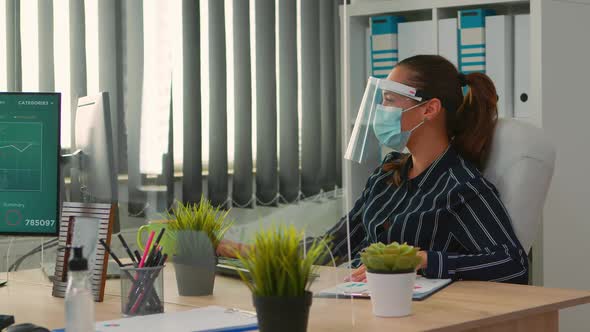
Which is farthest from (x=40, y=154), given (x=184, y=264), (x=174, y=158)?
(x=174, y=158)

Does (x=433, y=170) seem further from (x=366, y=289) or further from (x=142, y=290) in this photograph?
(x=142, y=290)

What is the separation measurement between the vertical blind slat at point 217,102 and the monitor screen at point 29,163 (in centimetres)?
143

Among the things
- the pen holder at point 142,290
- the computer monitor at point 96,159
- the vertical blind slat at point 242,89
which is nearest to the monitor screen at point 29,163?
the computer monitor at point 96,159

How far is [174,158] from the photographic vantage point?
3457 mm

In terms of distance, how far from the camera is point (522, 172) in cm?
231

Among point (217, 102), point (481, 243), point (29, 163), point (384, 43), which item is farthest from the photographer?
point (384, 43)

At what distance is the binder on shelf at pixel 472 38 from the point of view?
11.0ft

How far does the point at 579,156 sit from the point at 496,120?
40.4 inches

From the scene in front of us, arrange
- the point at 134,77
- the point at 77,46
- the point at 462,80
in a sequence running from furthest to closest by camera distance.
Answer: the point at 134,77 < the point at 77,46 < the point at 462,80

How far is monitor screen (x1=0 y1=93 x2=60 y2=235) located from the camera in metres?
2.07

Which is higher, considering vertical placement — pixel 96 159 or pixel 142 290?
pixel 96 159

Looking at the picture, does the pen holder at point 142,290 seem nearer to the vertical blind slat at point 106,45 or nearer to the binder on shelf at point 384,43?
the vertical blind slat at point 106,45

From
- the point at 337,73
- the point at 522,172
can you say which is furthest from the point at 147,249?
the point at 337,73

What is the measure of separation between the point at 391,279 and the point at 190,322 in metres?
0.36
